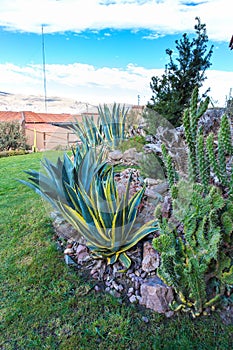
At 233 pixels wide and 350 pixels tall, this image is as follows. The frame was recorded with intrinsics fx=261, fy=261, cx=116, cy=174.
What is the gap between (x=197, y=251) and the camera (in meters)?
1.46

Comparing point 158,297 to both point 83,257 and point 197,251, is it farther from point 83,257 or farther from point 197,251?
point 83,257

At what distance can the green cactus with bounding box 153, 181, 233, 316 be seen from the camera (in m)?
1.38

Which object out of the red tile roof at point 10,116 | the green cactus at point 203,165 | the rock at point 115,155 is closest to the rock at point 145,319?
the green cactus at point 203,165

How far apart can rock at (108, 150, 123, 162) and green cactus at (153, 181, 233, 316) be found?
1.37 meters

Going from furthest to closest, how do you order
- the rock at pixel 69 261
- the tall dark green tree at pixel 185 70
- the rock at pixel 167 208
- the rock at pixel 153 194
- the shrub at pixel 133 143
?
1. the tall dark green tree at pixel 185 70
2. the shrub at pixel 133 143
3. the rock at pixel 153 194
4. the rock at pixel 167 208
5. the rock at pixel 69 261

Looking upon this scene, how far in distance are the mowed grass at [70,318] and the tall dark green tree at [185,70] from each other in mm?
3078

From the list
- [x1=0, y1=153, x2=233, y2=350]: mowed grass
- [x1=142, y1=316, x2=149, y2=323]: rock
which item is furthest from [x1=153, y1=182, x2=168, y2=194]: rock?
[x1=142, y1=316, x2=149, y2=323]: rock

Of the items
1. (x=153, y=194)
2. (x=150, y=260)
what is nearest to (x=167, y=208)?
(x=153, y=194)

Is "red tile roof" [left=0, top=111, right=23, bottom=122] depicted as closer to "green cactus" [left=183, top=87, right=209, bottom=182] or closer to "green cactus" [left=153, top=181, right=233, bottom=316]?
"green cactus" [left=183, top=87, right=209, bottom=182]

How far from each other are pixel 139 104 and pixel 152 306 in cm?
250

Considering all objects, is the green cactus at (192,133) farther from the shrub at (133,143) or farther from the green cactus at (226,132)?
the shrub at (133,143)

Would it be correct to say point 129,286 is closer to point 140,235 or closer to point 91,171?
point 140,235

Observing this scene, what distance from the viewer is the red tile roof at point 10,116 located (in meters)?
11.6

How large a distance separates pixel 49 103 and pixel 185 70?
238 centimetres
